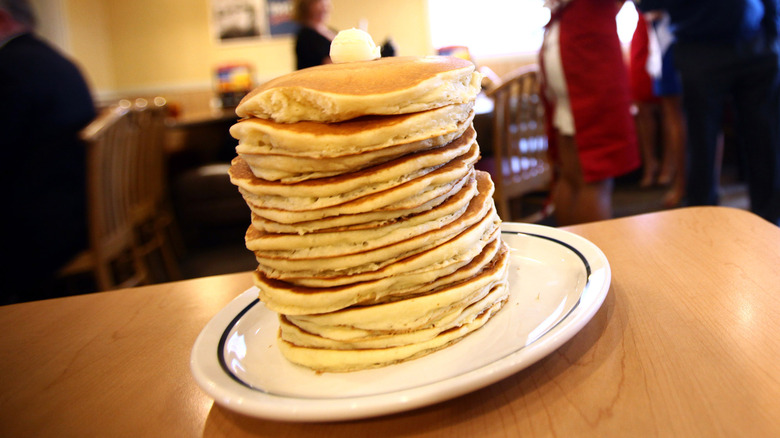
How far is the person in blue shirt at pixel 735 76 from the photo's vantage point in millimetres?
2502

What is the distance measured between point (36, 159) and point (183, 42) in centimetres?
553

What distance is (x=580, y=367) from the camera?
0.62m

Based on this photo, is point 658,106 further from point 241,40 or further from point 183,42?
point 183,42

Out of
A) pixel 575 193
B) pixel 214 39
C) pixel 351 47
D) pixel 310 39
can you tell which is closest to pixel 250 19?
pixel 214 39

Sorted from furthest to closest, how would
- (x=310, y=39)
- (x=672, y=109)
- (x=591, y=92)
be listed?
(x=672, y=109) → (x=310, y=39) → (x=591, y=92)

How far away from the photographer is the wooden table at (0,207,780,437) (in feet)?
1.76

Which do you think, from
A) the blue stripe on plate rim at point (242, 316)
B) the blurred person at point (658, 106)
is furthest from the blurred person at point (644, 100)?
the blue stripe on plate rim at point (242, 316)

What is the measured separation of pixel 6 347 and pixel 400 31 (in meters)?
6.88

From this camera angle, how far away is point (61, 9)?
20.1 ft

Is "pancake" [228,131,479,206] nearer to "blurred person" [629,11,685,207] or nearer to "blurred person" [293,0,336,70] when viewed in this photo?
"blurred person" [293,0,336,70]

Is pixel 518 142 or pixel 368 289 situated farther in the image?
pixel 518 142

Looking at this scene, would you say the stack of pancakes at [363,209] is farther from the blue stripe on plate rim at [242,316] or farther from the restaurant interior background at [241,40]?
the restaurant interior background at [241,40]

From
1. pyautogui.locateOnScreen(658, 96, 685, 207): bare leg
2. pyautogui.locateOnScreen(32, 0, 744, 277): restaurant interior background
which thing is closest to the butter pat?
pyautogui.locateOnScreen(658, 96, 685, 207): bare leg

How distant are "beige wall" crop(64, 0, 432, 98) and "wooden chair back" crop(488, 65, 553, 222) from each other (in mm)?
4264
